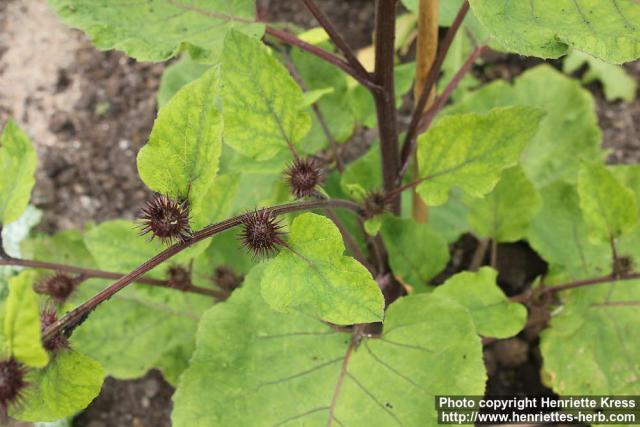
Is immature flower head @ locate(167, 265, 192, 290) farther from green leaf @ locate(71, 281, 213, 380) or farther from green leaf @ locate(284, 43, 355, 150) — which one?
green leaf @ locate(284, 43, 355, 150)

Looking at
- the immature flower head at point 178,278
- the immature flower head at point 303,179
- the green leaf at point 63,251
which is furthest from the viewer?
the green leaf at point 63,251

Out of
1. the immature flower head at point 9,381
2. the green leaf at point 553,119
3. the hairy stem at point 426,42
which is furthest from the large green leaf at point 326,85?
the immature flower head at point 9,381

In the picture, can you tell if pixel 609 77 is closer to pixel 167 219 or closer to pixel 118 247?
pixel 118 247

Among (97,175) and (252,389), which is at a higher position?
(97,175)

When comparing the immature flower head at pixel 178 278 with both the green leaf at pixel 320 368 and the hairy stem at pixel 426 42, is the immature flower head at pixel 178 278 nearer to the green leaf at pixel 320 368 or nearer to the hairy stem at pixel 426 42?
the green leaf at pixel 320 368

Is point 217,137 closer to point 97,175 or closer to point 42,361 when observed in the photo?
point 42,361

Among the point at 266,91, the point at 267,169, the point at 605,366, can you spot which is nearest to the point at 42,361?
the point at 266,91

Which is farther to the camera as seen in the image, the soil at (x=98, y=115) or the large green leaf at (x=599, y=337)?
the soil at (x=98, y=115)
